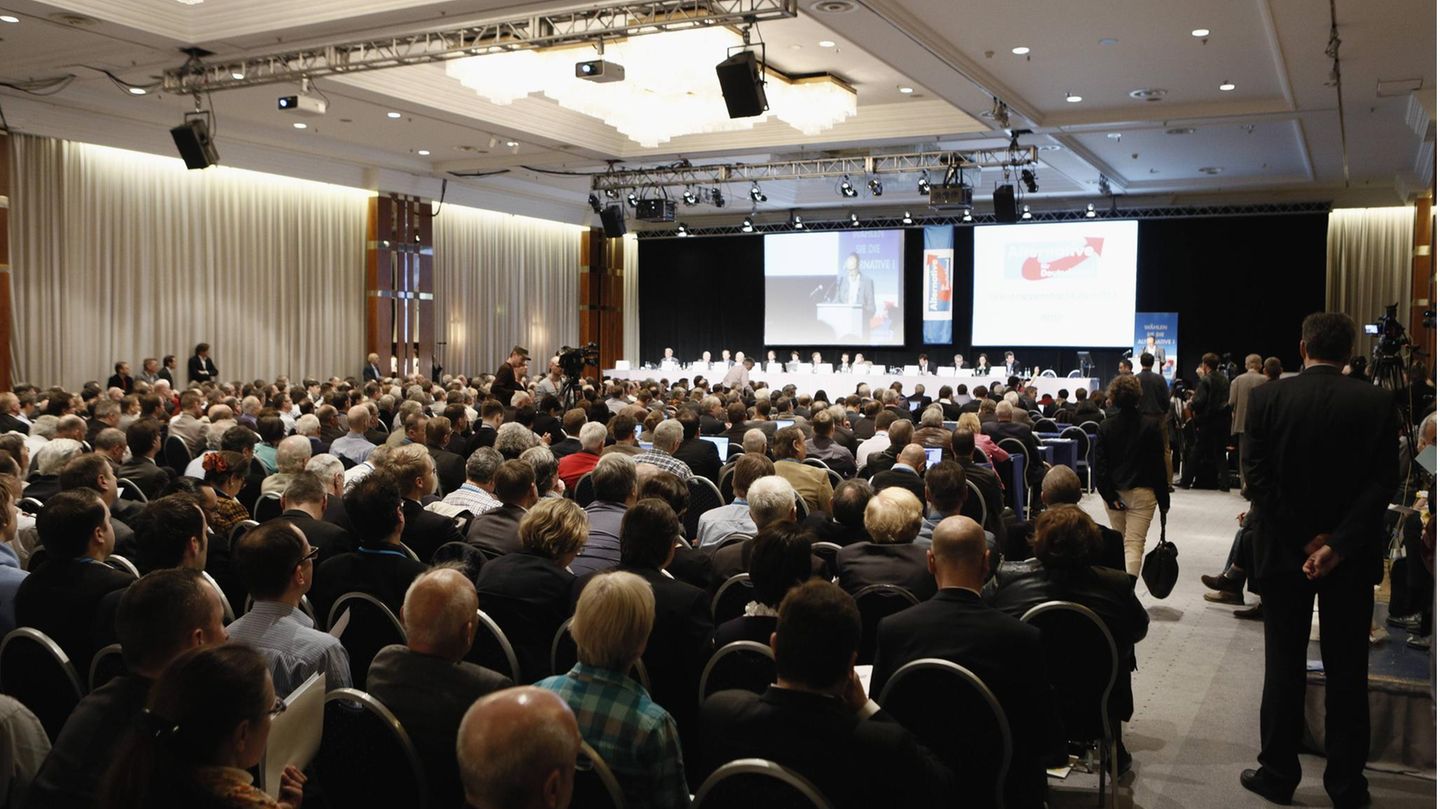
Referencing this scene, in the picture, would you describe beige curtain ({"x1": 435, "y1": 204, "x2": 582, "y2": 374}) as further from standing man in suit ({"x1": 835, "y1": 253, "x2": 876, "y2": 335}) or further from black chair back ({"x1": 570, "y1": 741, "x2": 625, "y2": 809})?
black chair back ({"x1": 570, "y1": 741, "x2": 625, "y2": 809})

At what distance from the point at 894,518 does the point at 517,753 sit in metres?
2.49

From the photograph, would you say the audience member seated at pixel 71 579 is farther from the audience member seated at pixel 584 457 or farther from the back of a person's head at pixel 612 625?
the audience member seated at pixel 584 457

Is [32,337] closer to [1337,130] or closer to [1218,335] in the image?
[1337,130]

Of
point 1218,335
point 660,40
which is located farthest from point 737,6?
point 1218,335

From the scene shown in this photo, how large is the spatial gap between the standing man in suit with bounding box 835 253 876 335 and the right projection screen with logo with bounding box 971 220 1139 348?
7.21 feet

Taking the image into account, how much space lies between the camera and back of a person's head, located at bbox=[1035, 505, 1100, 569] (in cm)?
368

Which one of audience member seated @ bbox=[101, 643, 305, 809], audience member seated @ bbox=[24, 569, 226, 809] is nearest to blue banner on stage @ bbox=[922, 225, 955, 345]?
audience member seated @ bbox=[24, 569, 226, 809]

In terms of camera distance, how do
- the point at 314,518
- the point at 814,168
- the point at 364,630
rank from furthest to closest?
1. the point at 814,168
2. the point at 314,518
3. the point at 364,630

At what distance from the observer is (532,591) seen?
352 centimetres

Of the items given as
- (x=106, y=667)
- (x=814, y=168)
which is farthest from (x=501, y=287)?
(x=106, y=667)

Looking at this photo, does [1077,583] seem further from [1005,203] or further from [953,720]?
[1005,203]

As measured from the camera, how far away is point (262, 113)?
1377 cm

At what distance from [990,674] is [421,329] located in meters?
17.2

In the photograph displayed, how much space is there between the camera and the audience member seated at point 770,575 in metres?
3.24
